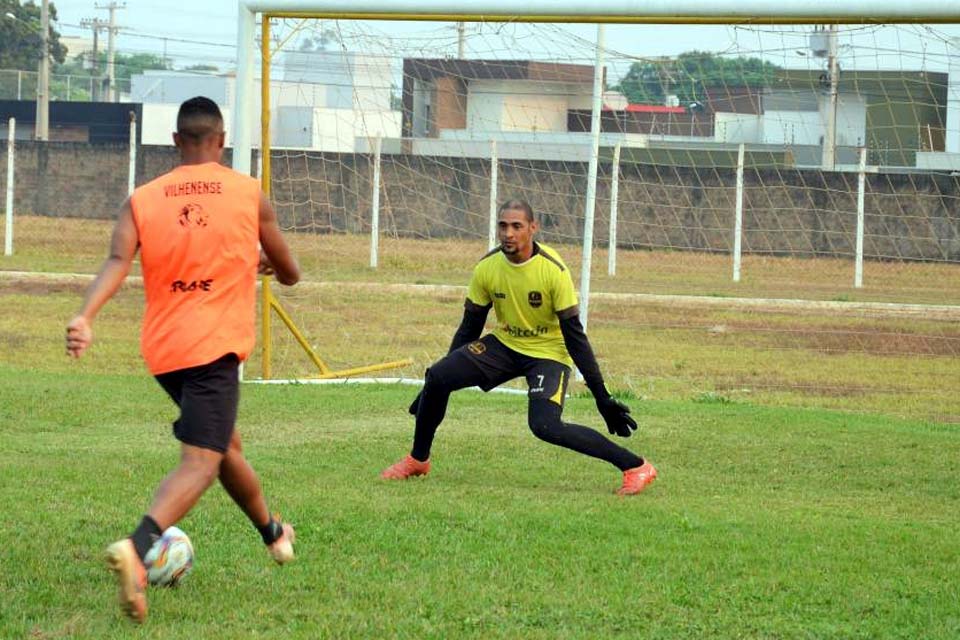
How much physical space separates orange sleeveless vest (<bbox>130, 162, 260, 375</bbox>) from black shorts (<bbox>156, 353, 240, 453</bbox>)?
0.05 metres

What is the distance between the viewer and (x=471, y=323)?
9219 millimetres

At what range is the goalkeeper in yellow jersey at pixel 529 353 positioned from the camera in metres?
8.73

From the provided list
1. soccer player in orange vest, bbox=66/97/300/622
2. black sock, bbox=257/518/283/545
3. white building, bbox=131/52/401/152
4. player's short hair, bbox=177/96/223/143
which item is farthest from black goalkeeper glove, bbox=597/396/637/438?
white building, bbox=131/52/401/152

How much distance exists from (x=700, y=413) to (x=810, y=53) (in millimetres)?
3504

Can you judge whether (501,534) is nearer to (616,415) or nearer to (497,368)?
(616,415)

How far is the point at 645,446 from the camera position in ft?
35.3

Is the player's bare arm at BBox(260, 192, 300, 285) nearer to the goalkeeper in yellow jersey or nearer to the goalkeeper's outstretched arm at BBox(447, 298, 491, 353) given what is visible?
the goalkeeper in yellow jersey

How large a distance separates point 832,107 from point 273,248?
11.2m

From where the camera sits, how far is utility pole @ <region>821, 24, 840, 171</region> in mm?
13789

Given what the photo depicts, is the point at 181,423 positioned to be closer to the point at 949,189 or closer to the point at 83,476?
the point at 83,476

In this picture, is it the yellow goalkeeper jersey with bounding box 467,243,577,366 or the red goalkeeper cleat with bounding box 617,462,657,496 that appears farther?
the yellow goalkeeper jersey with bounding box 467,243,577,366

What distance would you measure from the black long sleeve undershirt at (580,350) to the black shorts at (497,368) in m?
0.22

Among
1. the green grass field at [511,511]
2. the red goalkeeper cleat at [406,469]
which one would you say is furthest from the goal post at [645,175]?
the red goalkeeper cleat at [406,469]

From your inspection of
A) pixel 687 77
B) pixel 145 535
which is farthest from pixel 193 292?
pixel 687 77
